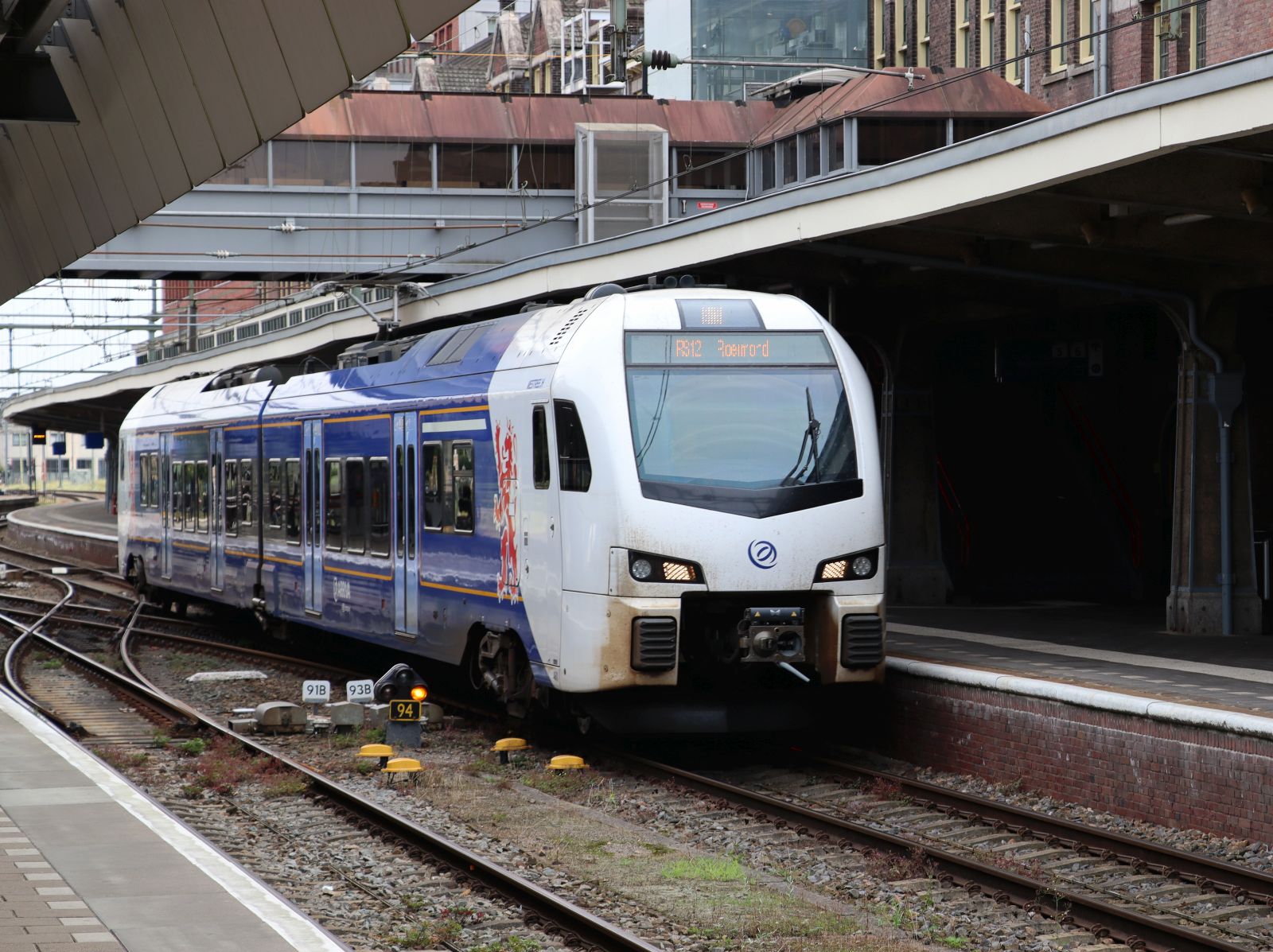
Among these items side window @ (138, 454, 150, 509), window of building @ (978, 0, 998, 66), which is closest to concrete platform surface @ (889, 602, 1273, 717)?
side window @ (138, 454, 150, 509)

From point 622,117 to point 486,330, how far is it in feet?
78.7

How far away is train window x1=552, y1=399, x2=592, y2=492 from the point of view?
11.8 meters

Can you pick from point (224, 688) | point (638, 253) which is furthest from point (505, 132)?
point (224, 688)

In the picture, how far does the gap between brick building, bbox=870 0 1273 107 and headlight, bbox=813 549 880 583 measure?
56.7 ft

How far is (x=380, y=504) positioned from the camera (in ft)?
51.7

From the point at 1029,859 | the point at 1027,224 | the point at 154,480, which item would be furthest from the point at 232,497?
the point at 1029,859

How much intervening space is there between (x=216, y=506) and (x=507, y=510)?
9.57m

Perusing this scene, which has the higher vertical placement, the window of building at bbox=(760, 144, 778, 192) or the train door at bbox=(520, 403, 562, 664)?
the window of building at bbox=(760, 144, 778, 192)

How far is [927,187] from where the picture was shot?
1438 centimetres

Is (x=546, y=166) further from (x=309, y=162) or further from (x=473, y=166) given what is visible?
(x=309, y=162)

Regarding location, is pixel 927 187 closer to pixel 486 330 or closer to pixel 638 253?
pixel 486 330

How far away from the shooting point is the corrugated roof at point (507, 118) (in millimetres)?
34156

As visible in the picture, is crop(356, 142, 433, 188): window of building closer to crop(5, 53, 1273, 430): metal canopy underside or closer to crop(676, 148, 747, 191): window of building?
crop(676, 148, 747, 191): window of building

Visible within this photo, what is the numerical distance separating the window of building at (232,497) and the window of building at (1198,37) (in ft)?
63.8
